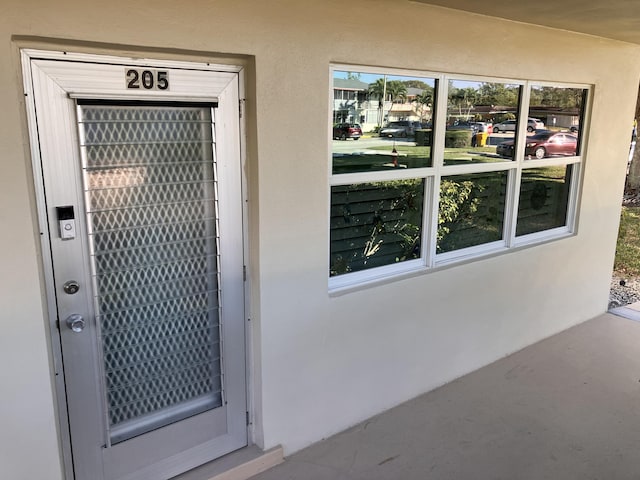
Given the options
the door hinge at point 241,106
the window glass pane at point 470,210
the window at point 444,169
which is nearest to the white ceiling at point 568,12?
the window at point 444,169

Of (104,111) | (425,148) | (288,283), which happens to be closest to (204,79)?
(104,111)

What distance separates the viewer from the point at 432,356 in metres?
3.66

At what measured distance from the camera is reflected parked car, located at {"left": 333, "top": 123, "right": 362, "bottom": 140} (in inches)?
115

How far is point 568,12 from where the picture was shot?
3182 mm

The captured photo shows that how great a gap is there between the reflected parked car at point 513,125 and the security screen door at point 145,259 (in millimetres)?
2267

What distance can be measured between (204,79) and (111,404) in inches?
64.0

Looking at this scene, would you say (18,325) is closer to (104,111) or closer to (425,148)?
(104,111)

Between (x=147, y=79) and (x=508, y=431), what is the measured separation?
9.71 feet

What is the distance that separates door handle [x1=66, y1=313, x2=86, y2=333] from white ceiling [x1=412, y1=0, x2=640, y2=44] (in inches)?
97.6

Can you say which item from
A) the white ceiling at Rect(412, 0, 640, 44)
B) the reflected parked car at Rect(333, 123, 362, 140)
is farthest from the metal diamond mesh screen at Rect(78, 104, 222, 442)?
the white ceiling at Rect(412, 0, 640, 44)

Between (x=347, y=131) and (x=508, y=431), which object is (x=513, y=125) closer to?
(x=347, y=131)

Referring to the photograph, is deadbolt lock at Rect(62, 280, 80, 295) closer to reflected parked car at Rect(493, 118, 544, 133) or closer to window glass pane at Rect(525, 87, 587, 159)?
reflected parked car at Rect(493, 118, 544, 133)

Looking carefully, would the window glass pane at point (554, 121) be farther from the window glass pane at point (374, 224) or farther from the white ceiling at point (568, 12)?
the window glass pane at point (374, 224)

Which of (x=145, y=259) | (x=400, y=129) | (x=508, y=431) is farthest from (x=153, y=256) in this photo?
(x=508, y=431)
